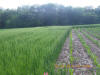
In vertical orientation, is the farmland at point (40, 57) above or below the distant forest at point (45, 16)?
below

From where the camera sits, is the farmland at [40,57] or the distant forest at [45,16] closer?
the farmland at [40,57]

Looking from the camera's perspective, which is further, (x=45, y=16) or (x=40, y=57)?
(x=45, y=16)

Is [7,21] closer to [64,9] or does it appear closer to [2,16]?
Answer: [2,16]

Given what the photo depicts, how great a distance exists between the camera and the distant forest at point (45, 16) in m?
39.1

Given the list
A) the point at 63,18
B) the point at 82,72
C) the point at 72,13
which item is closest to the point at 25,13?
the point at 63,18

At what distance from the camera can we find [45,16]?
43031 mm

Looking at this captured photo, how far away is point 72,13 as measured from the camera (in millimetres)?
47125

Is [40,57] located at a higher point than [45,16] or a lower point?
lower

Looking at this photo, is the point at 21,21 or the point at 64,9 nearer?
the point at 21,21

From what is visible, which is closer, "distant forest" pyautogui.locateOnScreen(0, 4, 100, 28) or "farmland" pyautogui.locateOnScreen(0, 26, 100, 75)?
"farmland" pyautogui.locateOnScreen(0, 26, 100, 75)

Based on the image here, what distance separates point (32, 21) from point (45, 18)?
5.82 metres

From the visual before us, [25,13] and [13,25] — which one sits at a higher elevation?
[25,13]

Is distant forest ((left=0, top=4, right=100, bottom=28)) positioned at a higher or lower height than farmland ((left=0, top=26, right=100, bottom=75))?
higher

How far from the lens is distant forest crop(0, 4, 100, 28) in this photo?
39.1 metres
